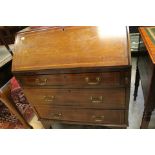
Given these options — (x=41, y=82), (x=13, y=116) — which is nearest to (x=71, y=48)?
(x=41, y=82)

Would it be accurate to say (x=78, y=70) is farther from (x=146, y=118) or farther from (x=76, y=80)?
(x=146, y=118)

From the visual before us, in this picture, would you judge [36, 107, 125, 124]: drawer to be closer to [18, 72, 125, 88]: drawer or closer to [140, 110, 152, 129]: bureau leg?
[140, 110, 152, 129]: bureau leg

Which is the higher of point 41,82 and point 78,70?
point 78,70

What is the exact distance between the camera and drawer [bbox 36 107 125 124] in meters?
1.31

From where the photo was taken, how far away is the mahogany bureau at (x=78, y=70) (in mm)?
1010

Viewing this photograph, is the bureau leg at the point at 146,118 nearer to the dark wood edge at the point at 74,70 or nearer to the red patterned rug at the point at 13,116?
the dark wood edge at the point at 74,70

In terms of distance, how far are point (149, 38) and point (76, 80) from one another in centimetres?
56

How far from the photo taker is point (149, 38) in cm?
111

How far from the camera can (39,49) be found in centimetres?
116

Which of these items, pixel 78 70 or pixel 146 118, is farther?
pixel 146 118

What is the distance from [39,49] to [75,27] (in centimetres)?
30

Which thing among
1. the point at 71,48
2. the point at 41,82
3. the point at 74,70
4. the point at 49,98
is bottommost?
the point at 49,98

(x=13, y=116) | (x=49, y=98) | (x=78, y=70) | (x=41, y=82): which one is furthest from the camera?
(x=13, y=116)

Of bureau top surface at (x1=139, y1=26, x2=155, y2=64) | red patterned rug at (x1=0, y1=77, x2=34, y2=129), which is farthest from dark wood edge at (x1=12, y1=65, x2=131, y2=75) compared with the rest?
red patterned rug at (x1=0, y1=77, x2=34, y2=129)
